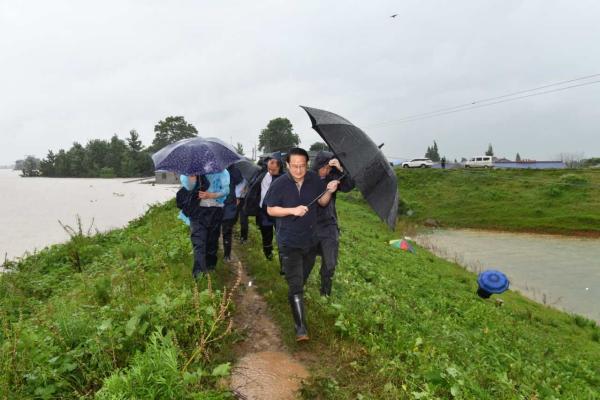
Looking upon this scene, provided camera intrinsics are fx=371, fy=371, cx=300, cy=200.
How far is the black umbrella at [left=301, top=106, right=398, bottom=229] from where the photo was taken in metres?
4.47

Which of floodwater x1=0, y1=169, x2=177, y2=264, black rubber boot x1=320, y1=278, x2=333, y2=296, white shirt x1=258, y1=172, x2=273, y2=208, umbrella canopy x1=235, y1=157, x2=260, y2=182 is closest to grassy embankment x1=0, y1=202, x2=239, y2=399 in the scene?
black rubber boot x1=320, y1=278, x2=333, y2=296

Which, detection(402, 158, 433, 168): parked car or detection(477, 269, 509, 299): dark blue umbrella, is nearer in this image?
detection(477, 269, 509, 299): dark blue umbrella

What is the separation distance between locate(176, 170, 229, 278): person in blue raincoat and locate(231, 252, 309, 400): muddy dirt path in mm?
1150

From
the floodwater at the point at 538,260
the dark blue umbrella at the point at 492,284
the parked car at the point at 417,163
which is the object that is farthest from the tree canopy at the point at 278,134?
the dark blue umbrella at the point at 492,284

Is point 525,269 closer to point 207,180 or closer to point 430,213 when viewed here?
point 430,213

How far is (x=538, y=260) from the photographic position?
22078mm

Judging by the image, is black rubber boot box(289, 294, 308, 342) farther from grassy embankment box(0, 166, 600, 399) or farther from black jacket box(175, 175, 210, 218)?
black jacket box(175, 175, 210, 218)

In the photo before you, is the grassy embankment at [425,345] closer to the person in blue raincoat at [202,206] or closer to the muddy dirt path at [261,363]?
the muddy dirt path at [261,363]

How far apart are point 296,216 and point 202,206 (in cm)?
206

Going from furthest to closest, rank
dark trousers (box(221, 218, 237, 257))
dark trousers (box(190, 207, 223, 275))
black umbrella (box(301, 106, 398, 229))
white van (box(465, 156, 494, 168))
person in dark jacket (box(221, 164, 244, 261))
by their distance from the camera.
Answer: white van (box(465, 156, 494, 168)) → dark trousers (box(221, 218, 237, 257)) → person in dark jacket (box(221, 164, 244, 261)) → dark trousers (box(190, 207, 223, 275)) → black umbrella (box(301, 106, 398, 229))

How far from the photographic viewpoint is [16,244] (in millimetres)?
18297

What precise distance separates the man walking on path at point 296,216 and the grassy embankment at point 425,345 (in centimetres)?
60

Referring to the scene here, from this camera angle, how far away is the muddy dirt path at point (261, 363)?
3785 mm

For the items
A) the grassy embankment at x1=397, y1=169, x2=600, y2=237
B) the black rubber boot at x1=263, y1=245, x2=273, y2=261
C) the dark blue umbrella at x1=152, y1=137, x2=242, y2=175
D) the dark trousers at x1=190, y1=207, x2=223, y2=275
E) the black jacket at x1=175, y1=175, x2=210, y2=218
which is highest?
the dark blue umbrella at x1=152, y1=137, x2=242, y2=175
